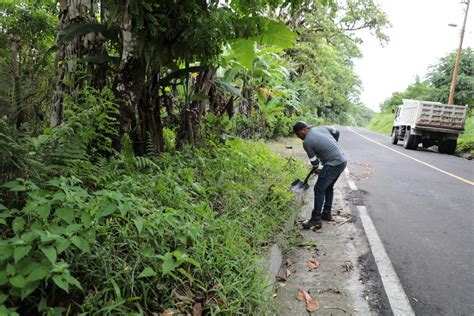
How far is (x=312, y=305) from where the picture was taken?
3.15m

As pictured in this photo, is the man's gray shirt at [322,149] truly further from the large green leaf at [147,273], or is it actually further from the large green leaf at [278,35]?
the large green leaf at [147,273]

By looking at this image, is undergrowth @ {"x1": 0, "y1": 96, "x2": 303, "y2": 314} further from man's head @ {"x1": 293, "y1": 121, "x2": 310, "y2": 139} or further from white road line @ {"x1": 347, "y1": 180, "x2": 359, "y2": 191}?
white road line @ {"x1": 347, "y1": 180, "x2": 359, "y2": 191}

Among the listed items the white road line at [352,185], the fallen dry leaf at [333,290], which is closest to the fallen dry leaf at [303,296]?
the fallen dry leaf at [333,290]

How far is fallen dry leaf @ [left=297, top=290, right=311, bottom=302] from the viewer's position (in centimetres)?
326

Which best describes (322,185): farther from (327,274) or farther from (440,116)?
(440,116)

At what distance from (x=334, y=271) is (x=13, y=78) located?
3.59 meters

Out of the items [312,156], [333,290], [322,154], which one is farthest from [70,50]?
[333,290]

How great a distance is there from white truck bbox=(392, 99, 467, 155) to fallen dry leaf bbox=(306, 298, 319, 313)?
15006 millimetres

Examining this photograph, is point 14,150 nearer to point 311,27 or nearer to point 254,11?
point 254,11

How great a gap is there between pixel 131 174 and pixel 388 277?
2.89m

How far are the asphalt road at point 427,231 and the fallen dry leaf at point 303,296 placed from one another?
917 millimetres

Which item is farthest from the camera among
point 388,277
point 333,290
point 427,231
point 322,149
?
point 322,149

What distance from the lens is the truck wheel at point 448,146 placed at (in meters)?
16.3

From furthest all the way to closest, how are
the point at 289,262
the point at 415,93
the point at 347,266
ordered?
the point at 415,93, the point at 289,262, the point at 347,266
